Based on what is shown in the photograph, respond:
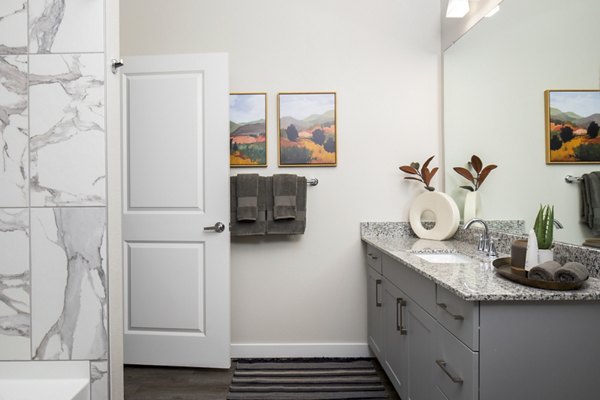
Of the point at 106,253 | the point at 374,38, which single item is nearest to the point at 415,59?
the point at 374,38

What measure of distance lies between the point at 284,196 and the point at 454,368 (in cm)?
139

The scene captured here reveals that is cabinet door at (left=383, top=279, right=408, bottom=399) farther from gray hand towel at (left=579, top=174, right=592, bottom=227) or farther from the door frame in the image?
the door frame

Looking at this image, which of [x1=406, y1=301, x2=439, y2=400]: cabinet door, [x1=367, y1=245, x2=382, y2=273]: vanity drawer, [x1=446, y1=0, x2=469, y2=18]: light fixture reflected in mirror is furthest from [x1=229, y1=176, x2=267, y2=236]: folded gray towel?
[x1=446, y1=0, x2=469, y2=18]: light fixture reflected in mirror

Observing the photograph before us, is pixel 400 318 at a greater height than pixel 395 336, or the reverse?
pixel 400 318

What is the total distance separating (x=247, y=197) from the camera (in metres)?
2.29

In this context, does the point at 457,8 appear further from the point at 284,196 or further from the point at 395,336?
the point at 395,336

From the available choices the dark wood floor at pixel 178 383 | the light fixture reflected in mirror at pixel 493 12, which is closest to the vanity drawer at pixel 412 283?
the dark wood floor at pixel 178 383

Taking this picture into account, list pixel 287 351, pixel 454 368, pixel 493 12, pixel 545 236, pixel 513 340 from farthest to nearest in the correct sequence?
1. pixel 287 351
2. pixel 493 12
3. pixel 545 236
4. pixel 454 368
5. pixel 513 340

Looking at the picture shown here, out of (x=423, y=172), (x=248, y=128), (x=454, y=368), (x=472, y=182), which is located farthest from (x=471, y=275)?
(x=248, y=128)

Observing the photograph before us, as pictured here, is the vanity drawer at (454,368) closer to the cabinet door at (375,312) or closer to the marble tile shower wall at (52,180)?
the cabinet door at (375,312)

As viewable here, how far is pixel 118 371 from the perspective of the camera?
1.24 meters

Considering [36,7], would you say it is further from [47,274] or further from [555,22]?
[555,22]

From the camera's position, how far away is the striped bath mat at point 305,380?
6.45ft

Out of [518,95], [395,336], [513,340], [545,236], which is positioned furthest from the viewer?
[395,336]
